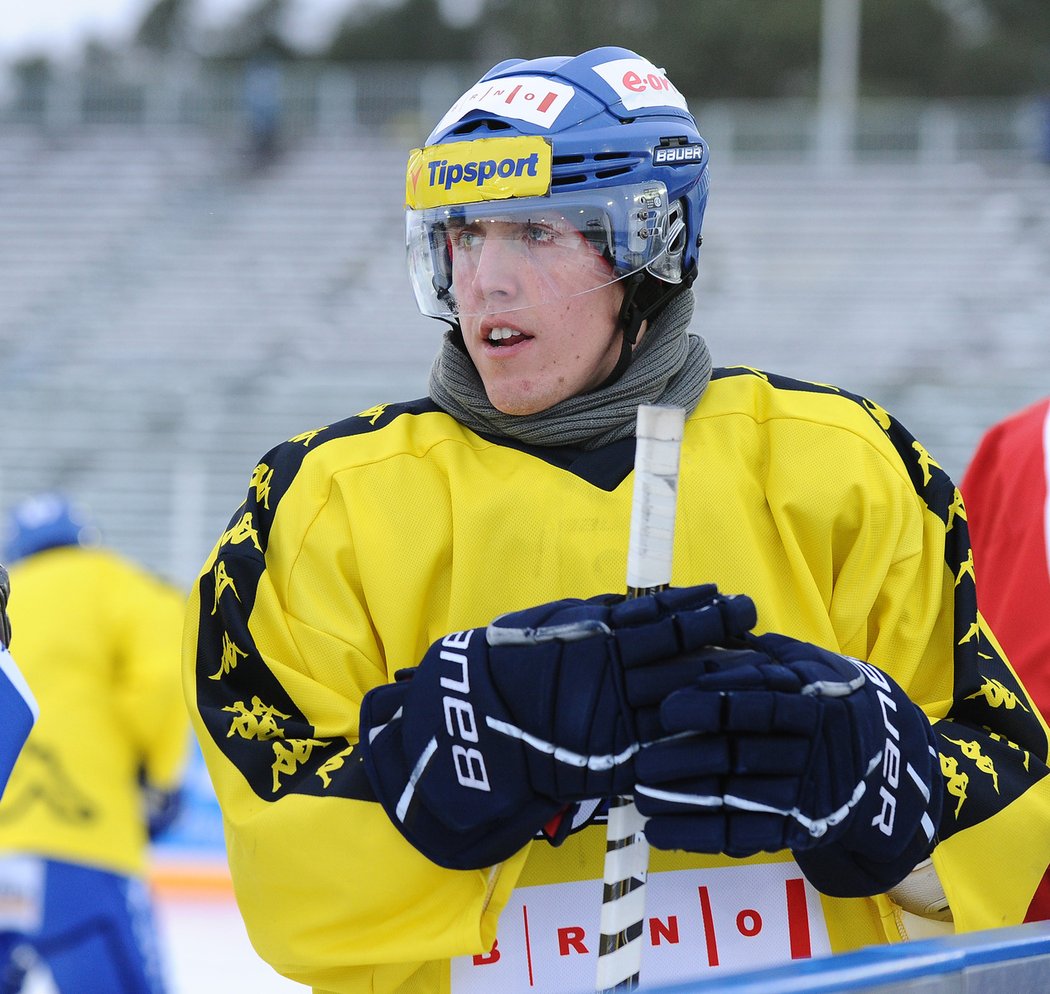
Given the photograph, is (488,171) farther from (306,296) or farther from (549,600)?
(306,296)

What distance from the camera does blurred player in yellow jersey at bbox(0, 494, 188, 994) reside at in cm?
399

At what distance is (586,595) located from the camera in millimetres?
1546

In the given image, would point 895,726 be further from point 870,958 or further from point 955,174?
point 955,174

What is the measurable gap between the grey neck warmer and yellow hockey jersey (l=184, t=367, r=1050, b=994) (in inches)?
1.0

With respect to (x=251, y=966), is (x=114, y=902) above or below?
above

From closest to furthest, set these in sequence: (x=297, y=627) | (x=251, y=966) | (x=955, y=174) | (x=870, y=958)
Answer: (x=870, y=958)
(x=297, y=627)
(x=251, y=966)
(x=955, y=174)

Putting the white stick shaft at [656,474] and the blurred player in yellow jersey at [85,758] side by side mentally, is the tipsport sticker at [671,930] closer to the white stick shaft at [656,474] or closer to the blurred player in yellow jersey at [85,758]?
the white stick shaft at [656,474]

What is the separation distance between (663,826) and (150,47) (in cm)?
3130

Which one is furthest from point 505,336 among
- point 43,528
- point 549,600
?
point 43,528

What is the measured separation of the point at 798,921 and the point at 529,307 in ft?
2.25

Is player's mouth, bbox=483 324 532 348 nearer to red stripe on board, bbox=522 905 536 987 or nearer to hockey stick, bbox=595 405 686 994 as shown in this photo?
hockey stick, bbox=595 405 686 994

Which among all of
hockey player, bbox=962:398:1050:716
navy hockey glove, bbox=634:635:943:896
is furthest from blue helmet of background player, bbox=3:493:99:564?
navy hockey glove, bbox=634:635:943:896

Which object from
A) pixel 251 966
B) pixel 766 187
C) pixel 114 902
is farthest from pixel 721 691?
pixel 766 187

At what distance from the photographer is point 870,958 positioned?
1.05 m
